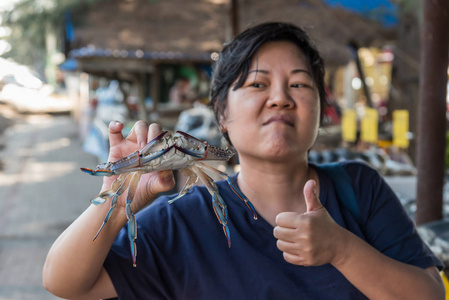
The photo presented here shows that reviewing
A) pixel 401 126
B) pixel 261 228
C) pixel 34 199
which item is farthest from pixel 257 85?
pixel 34 199

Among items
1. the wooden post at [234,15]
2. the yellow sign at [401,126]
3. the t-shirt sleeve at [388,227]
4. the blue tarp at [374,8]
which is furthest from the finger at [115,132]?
the blue tarp at [374,8]

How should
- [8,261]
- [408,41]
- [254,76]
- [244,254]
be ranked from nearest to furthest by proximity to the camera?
[244,254], [254,76], [8,261], [408,41]

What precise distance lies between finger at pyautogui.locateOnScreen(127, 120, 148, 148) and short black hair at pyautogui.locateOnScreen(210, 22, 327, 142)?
41 cm

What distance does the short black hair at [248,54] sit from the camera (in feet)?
5.23

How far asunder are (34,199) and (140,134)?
7.32 m

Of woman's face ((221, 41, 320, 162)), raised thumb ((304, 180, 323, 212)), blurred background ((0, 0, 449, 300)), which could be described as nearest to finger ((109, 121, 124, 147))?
woman's face ((221, 41, 320, 162))

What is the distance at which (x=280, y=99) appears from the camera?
4.88 ft

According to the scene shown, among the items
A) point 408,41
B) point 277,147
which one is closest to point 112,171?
point 277,147

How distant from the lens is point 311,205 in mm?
1230

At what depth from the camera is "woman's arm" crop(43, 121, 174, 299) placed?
1296mm

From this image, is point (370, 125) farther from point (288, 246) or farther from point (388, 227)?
point (288, 246)

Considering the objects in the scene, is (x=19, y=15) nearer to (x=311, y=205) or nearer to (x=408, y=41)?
(x=408, y=41)

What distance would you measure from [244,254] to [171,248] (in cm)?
23

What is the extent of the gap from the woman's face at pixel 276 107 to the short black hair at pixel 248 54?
2 centimetres
